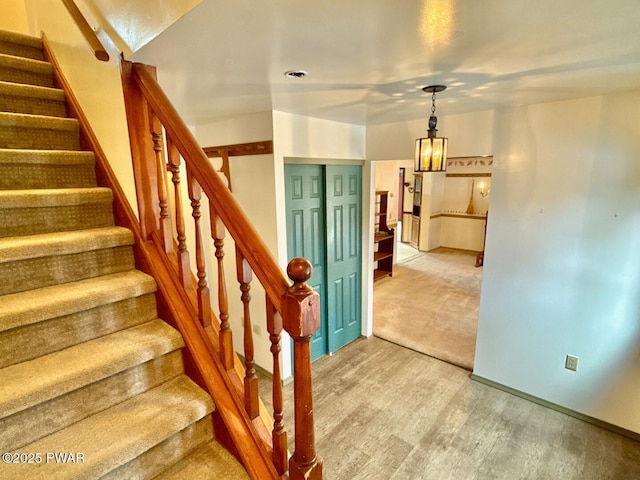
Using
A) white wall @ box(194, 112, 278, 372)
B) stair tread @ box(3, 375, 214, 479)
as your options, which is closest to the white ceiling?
white wall @ box(194, 112, 278, 372)

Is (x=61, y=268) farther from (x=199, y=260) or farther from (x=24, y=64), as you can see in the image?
(x=24, y=64)

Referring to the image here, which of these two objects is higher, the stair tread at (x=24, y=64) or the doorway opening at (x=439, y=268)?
the stair tread at (x=24, y=64)

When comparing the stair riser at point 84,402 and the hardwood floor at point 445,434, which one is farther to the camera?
the hardwood floor at point 445,434

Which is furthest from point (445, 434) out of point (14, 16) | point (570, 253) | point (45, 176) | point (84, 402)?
point (14, 16)

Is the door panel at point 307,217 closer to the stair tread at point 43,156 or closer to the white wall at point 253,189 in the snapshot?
the white wall at point 253,189

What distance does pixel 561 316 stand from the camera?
2543 millimetres

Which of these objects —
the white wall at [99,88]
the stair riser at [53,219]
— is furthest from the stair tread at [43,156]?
the stair riser at [53,219]

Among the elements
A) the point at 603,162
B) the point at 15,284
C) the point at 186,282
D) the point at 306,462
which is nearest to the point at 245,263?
the point at 186,282

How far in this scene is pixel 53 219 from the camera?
1412 millimetres

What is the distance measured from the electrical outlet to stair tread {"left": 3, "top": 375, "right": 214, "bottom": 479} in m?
2.76

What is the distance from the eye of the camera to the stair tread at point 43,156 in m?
1.42

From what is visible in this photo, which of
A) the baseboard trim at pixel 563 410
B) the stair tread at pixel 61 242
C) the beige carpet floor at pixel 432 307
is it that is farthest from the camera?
the beige carpet floor at pixel 432 307

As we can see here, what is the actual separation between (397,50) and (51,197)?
62.1 inches

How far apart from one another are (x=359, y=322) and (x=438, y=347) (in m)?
0.91
